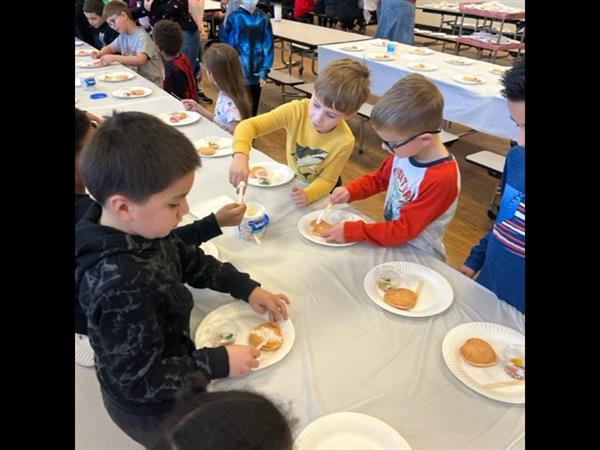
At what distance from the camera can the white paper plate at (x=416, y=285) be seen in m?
1.15

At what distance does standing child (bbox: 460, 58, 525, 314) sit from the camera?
1.28m

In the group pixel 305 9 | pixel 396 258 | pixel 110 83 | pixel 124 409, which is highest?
pixel 305 9

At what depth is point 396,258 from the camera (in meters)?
1.37

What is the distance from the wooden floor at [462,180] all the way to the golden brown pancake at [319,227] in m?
1.36

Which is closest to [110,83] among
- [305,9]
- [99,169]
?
[99,169]

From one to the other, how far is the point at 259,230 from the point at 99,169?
65cm

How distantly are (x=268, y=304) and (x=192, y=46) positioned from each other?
4.41 meters

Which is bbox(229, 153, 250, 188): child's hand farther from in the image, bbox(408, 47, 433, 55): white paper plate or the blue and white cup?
bbox(408, 47, 433, 55): white paper plate

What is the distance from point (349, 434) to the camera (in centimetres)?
84

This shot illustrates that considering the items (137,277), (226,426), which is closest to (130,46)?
(137,277)

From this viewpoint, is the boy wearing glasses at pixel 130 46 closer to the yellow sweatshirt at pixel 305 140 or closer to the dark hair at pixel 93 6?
the dark hair at pixel 93 6
